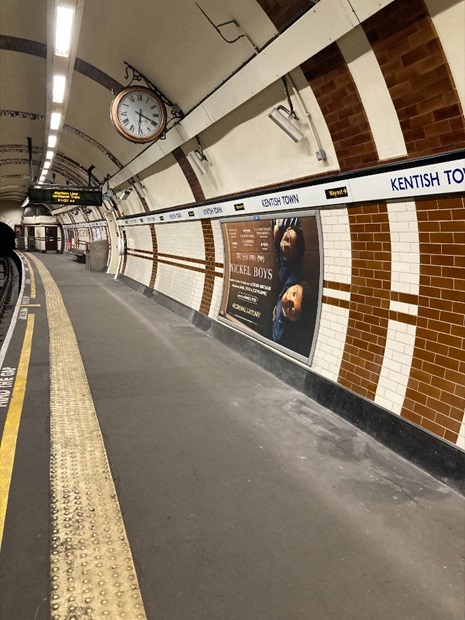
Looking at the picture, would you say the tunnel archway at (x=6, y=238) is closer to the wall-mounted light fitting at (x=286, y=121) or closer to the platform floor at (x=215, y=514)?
the platform floor at (x=215, y=514)

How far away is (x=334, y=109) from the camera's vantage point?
154 inches

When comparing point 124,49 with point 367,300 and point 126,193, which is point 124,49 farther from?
point 126,193

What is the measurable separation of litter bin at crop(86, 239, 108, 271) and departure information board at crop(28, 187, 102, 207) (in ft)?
19.5

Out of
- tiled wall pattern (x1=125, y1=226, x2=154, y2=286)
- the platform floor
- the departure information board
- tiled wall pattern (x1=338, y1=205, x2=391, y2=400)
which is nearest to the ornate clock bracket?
tiled wall pattern (x1=338, y1=205, x2=391, y2=400)

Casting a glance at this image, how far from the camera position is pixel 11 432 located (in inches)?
143

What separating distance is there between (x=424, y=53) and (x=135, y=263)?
13.1m

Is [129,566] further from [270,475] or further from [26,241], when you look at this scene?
[26,241]

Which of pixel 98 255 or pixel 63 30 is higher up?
pixel 63 30

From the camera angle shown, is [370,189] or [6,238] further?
[6,238]

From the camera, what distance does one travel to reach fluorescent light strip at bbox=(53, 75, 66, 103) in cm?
650

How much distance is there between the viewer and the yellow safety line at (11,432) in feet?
9.19

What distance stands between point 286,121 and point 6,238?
41.7 meters

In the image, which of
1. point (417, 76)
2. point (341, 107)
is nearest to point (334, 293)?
point (341, 107)

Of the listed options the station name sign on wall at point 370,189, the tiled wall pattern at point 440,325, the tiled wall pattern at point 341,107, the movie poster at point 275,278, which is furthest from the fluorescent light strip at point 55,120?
the tiled wall pattern at point 440,325
